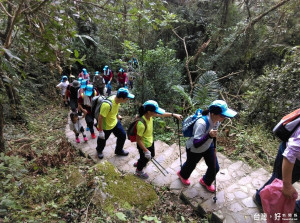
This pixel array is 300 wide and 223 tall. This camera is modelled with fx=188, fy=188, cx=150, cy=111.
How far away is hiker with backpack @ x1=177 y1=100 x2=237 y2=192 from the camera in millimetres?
2686

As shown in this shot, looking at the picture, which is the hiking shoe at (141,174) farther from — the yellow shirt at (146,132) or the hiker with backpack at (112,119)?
the hiker with backpack at (112,119)

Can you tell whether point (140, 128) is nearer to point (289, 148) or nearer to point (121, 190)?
point (121, 190)

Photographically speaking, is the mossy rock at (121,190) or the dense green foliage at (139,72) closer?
the dense green foliage at (139,72)

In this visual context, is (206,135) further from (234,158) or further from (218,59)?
(218,59)

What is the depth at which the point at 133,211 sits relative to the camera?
297 centimetres

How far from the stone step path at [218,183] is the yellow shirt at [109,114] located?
1.00 meters

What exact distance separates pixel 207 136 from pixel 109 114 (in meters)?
2.21

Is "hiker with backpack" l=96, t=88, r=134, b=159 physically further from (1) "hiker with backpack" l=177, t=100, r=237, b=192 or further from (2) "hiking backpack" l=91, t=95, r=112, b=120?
(1) "hiker with backpack" l=177, t=100, r=237, b=192

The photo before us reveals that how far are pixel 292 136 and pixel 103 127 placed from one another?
11.1 feet

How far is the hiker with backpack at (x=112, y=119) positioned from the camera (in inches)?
149

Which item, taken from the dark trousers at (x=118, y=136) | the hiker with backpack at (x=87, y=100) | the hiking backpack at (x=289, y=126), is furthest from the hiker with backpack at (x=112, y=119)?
the hiking backpack at (x=289, y=126)

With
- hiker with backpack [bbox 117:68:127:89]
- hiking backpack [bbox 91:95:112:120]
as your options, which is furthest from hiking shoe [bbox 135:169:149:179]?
hiker with backpack [bbox 117:68:127:89]

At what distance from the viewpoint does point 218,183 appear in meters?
3.77

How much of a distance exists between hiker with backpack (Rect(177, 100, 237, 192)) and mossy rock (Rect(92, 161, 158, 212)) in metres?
0.84
